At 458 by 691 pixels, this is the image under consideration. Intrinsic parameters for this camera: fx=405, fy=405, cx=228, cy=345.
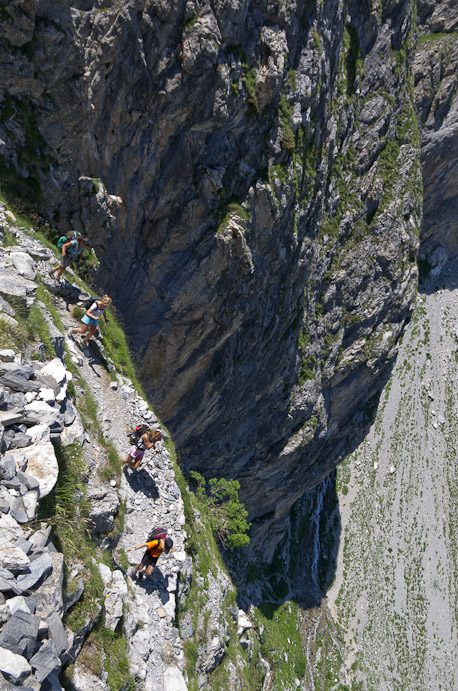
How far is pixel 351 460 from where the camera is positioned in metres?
49.6

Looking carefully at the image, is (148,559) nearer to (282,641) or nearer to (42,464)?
(42,464)

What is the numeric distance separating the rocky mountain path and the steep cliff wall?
13901 mm

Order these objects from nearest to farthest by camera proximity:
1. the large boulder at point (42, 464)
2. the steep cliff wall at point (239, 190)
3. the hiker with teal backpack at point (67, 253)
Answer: the large boulder at point (42, 464), the hiker with teal backpack at point (67, 253), the steep cliff wall at point (239, 190)

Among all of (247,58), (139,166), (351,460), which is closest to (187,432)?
(139,166)

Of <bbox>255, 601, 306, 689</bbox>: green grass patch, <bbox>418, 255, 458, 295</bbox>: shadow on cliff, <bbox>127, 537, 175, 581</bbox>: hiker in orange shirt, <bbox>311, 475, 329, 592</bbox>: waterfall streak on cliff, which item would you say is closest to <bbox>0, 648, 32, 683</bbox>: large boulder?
<bbox>127, 537, 175, 581</bbox>: hiker in orange shirt

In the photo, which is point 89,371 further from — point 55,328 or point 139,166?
point 139,166

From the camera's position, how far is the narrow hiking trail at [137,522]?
9148 mm

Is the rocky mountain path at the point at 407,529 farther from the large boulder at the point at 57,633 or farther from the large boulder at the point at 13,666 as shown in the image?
the large boulder at the point at 13,666

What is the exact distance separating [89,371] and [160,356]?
10249 mm

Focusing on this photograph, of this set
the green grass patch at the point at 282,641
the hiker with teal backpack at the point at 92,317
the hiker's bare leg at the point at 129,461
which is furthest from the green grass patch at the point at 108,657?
the green grass patch at the point at 282,641

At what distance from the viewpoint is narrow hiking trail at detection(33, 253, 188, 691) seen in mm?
9148

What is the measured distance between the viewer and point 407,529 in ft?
153

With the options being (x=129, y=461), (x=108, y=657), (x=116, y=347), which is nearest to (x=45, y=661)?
(x=108, y=657)

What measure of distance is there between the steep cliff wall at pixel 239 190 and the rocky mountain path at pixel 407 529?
1390 cm
